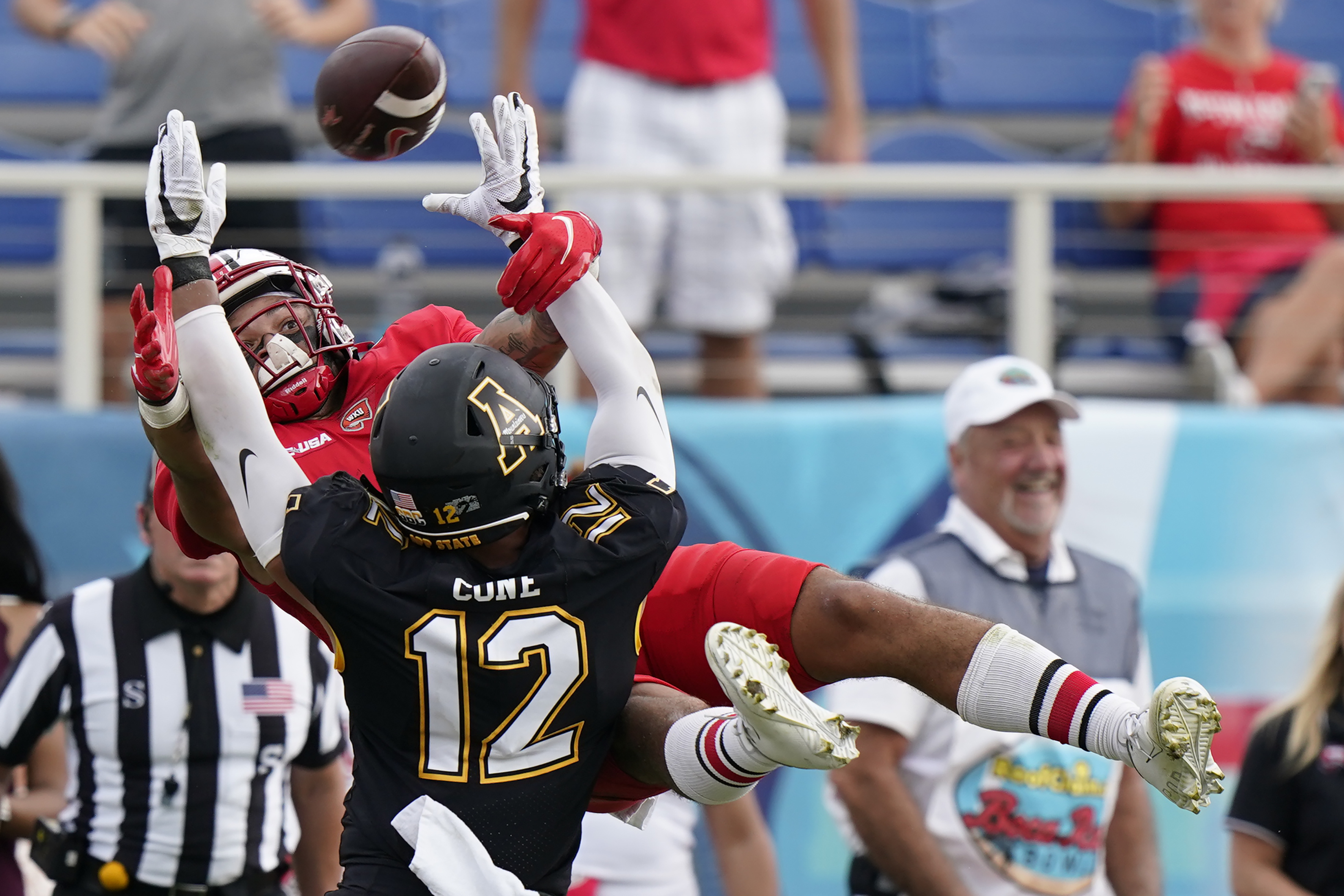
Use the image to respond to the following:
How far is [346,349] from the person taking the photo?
11.5 feet

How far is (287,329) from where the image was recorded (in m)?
3.41

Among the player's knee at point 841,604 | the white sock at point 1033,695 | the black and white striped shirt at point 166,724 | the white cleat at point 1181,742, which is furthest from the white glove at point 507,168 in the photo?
the black and white striped shirt at point 166,724

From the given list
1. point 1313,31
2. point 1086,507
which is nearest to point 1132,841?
point 1086,507

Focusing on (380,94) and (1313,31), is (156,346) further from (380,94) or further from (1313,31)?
(1313,31)

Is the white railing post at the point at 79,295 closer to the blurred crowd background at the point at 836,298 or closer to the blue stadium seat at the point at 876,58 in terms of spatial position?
the blurred crowd background at the point at 836,298

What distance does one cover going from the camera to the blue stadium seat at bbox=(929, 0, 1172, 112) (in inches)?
303

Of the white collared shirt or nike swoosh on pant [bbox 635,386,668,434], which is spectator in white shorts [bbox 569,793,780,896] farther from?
nike swoosh on pant [bbox 635,386,668,434]

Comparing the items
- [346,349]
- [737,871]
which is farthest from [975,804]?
[346,349]

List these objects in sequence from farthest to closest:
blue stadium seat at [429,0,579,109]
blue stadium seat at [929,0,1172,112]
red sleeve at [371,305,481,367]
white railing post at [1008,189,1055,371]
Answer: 1. blue stadium seat at [929,0,1172,112]
2. blue stadium seat at [429,0,579,109]
3. white railing post at [1008,189,1055,371]
4. red sleeve at [371,305,481,367]

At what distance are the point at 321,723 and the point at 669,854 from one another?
0.89 metres

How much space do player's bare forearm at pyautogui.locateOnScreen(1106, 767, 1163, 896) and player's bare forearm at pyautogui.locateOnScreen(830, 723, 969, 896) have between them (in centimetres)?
57

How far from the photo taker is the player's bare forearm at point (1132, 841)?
462 cm

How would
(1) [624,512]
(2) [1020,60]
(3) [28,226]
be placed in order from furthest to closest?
(2) [1020,60], (3) [28,226], (1) [624,512]

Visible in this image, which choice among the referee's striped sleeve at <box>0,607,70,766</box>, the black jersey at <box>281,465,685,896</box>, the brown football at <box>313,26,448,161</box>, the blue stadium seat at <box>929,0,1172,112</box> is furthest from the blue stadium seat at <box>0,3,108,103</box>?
the black jersey at <box>281,465,685,896</box>
